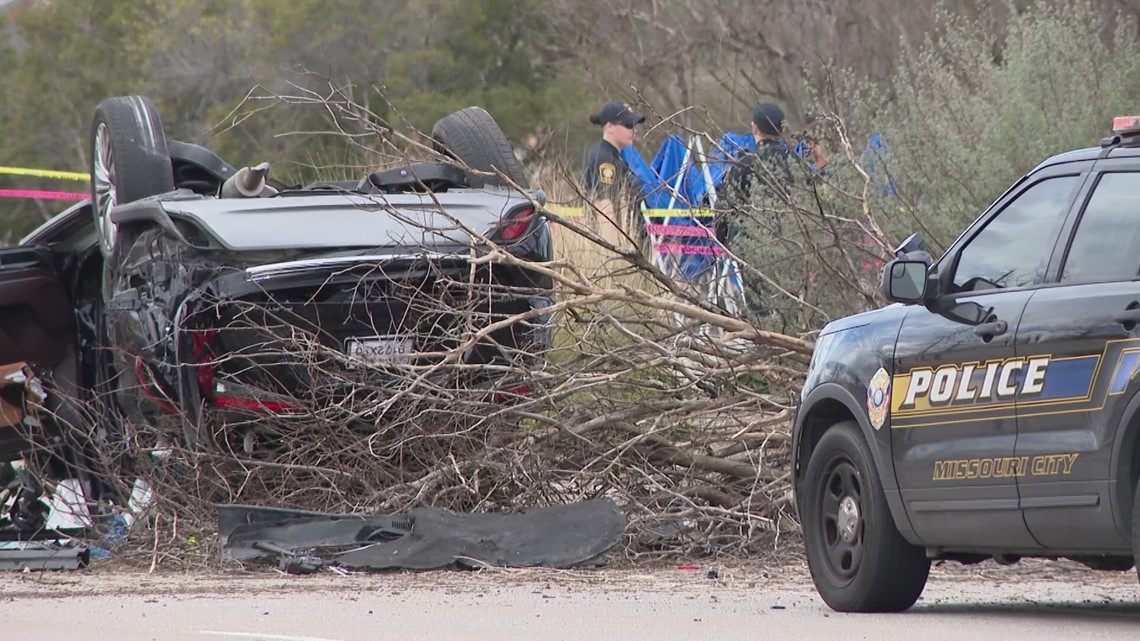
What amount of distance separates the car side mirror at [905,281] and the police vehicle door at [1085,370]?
19.7 inches

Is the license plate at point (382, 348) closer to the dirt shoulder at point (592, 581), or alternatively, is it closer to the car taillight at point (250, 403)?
the car taillight at point (250, 403)

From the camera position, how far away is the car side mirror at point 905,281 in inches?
263

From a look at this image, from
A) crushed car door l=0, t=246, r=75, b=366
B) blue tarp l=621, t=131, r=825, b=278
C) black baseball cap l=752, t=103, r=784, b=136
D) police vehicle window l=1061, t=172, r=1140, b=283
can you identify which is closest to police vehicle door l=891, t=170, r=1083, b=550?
police vehicle window l=1061, t=172, r=1140, b=283

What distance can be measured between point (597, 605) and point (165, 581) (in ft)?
7.55

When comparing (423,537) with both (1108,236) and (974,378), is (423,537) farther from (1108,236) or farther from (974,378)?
(1108,236)

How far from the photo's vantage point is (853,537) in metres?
7.17

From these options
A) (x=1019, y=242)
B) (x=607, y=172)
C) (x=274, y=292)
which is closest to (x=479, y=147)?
(x=274, y=292)

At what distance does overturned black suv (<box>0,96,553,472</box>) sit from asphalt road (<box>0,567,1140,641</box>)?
101 centimetres

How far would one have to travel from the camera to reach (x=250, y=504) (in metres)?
9.52

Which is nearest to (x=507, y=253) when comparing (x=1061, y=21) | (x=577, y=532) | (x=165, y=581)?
(x=577, y=532)

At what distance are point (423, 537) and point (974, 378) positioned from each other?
11.2ft

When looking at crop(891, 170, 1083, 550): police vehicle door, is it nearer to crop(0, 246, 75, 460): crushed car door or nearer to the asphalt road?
the asphalt road

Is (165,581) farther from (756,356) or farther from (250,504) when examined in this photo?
(756,356)

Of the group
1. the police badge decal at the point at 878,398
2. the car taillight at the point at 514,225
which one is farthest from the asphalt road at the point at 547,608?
the car taillight at the point at 514,225
